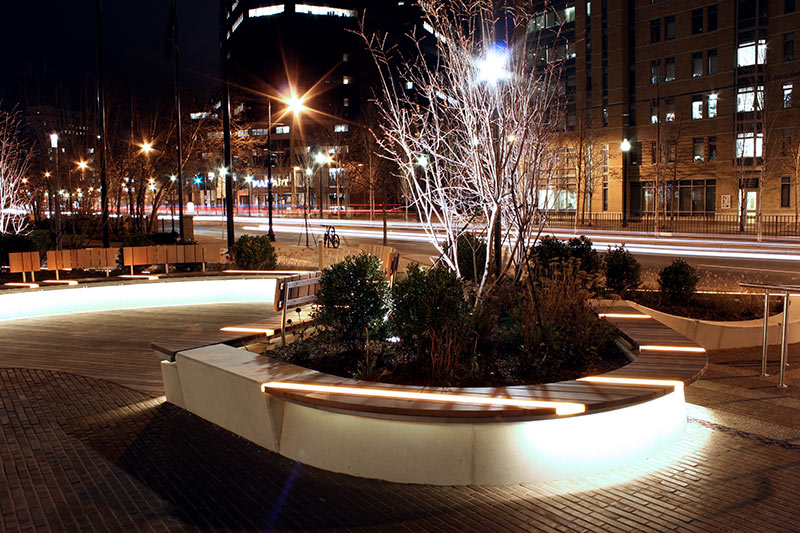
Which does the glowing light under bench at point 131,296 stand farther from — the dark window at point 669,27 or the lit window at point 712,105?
the dark window at point 669,27

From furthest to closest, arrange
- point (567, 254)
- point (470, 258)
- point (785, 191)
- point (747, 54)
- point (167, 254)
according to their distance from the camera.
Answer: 1. point (747, 54)
2. point (785, 191)
3. point (167, 254)
4. point (470, 258)
5. point (567, 254)

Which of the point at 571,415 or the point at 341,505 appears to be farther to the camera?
the point at 571,415

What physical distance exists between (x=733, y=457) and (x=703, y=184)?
4620cm

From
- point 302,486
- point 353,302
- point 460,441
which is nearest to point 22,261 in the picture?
point 353,302

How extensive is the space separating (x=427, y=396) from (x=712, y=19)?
48.4 metres

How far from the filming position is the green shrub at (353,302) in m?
7.12

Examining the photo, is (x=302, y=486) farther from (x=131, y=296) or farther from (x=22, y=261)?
(x=22, y=261)

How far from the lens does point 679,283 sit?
10984mm

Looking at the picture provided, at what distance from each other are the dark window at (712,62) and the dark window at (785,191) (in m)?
8.90

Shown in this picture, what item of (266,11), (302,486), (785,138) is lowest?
(302,486)

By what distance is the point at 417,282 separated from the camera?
6914 millimetres

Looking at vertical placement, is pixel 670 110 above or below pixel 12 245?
above

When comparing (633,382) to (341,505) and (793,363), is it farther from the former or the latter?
(793,363)

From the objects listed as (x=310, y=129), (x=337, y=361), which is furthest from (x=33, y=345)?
(x=310, y=129)
